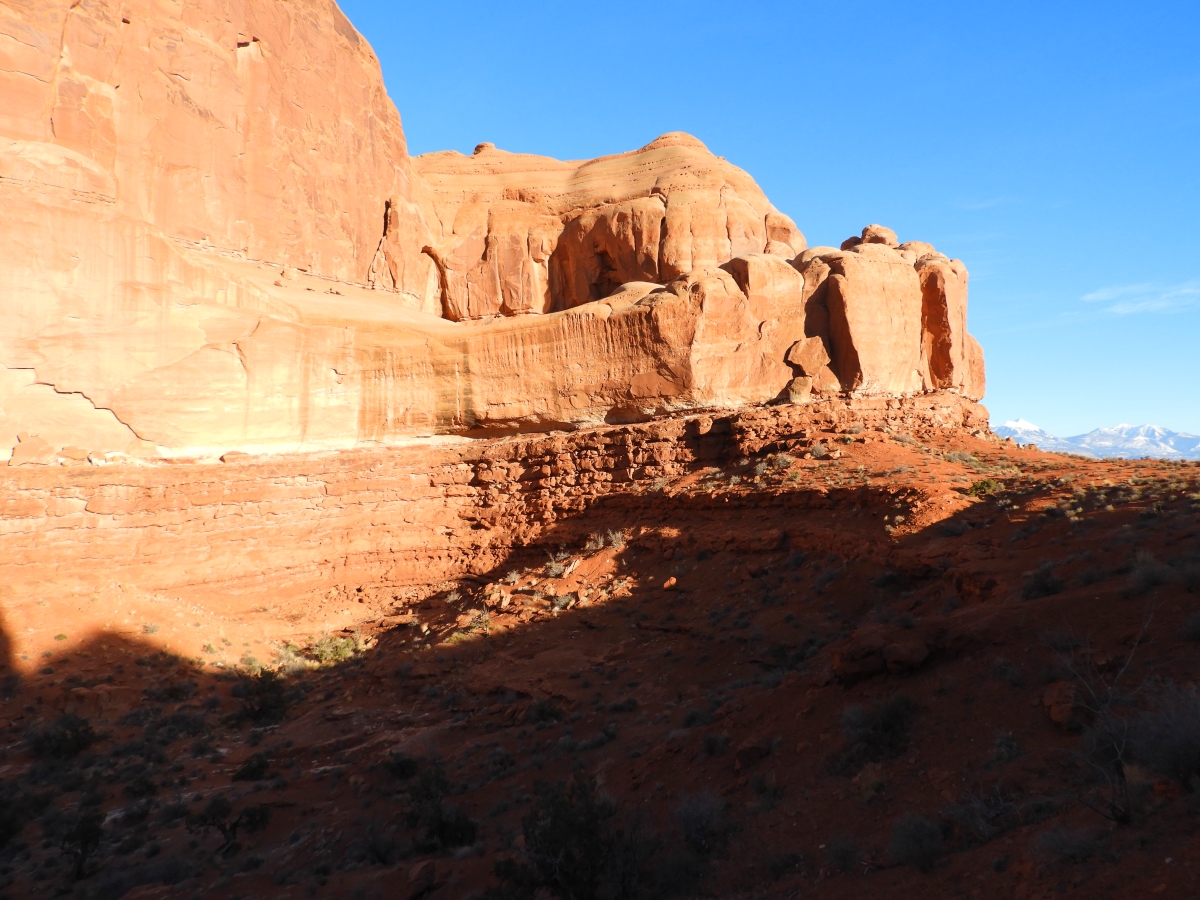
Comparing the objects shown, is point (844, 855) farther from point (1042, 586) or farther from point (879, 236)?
point (879, 236)

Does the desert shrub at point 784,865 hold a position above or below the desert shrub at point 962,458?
below

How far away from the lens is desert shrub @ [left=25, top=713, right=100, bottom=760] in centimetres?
1398

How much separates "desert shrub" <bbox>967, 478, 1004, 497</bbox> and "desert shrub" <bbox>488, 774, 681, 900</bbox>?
33.6 ft

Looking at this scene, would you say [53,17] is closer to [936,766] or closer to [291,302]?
[291,302]

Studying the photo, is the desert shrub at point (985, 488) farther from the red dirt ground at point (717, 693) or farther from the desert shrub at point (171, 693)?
the desert shrub at point (171, 693)

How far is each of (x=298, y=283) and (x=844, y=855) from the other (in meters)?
25.4

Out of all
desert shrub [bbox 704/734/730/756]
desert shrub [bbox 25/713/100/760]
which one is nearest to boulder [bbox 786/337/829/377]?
desert shrub [bbox 704/734/730/756]

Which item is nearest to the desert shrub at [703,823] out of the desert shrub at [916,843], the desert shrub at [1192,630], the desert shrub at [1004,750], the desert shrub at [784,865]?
the desert shrub at [784,865]

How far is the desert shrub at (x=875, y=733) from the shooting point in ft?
23.9

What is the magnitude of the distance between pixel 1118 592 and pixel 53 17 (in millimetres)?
28459

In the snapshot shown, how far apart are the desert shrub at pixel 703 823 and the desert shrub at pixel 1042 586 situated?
460 centimetres

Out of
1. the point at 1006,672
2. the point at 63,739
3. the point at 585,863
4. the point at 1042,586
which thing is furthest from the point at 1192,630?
the point at 63,739

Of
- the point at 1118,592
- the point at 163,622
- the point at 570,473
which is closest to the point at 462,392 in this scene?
the point at 570,473

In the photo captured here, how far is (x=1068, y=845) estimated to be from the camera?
4543mm
